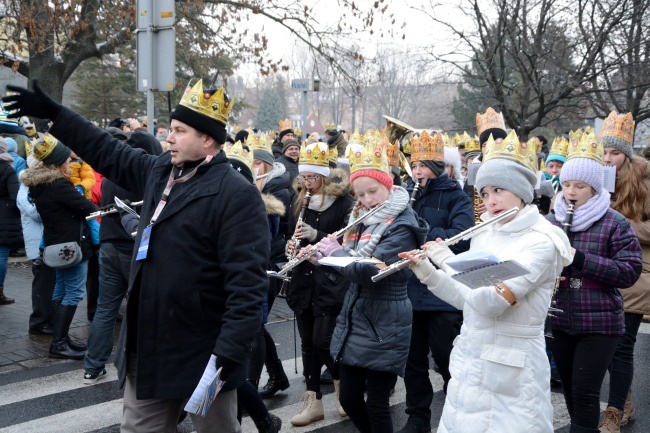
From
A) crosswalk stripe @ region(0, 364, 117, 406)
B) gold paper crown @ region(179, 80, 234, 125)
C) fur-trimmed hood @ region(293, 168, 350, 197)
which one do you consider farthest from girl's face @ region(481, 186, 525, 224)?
crosswalk stripe @ region(0, 364, 117, 406)

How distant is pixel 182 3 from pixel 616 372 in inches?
438

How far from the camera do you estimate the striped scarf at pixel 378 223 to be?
4426mm

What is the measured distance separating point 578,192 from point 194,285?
8.69 feet

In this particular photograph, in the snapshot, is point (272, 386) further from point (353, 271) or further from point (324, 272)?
point (353, 271)

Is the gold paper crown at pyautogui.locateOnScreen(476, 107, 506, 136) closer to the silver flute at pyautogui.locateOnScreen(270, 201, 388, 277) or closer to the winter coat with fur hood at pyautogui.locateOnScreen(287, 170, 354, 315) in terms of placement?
the winter coat with fur hood at pyautogui.locateOnScreen(287, 170, 354, 315)

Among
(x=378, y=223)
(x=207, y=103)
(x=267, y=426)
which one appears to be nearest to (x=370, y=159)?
(x=378, y=223)

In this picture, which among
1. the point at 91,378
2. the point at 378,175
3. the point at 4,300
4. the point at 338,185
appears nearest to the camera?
the point at 378,175

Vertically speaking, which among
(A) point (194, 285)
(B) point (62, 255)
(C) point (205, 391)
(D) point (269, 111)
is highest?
(D) point (269, 111)

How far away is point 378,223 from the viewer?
14.8 ft

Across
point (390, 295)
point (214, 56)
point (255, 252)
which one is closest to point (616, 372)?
point (390, 295)

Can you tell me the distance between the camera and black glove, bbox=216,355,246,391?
3.13 m

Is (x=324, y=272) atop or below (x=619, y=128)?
below

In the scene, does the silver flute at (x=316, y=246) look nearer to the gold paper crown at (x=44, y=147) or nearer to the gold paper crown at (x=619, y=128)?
the gold paper crown at (x=619, y=128)

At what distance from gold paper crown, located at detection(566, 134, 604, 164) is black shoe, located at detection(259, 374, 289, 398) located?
2.92m
